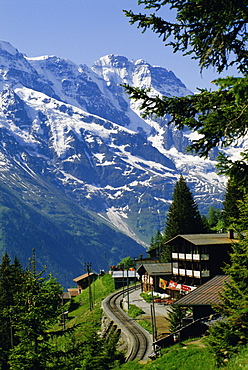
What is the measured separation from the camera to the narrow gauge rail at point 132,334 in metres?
45.2

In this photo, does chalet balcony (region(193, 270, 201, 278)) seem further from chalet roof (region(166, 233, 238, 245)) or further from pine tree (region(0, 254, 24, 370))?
pine tree (region(0, 254, 24, 370))

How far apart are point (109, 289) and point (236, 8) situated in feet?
346

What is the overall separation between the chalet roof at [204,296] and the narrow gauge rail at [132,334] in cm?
742

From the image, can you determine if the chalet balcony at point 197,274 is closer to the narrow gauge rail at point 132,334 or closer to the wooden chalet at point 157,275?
the narrow gauge rail at point 132,334

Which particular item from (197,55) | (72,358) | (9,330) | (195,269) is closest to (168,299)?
(195,269)

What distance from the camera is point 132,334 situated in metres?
53.4

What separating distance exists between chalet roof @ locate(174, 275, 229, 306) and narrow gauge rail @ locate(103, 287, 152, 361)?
7419 millimetres

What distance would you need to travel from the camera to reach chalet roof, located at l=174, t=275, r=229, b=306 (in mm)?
42062

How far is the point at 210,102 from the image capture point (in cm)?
1184

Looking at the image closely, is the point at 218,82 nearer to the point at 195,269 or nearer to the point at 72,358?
the point at 72,358

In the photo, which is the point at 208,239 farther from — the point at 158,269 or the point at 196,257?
the point at 158,269

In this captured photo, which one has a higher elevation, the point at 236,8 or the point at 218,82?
the point at 236,8

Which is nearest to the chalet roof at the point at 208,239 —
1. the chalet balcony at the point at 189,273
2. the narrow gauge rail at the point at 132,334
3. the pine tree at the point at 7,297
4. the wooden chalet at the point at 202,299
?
the chalet balcony at the point at 189,273

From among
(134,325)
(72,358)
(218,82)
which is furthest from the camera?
(134,325)
